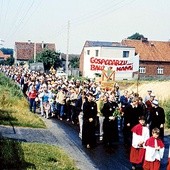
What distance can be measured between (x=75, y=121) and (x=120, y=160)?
9176mm

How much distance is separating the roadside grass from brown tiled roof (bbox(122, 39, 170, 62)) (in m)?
62.7

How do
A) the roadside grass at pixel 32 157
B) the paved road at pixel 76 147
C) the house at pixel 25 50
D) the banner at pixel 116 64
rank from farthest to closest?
the house at pixel 25 50 → the banner at pixel 116 64 → the paved road at pixel 76 147 → the roadside grass at pixel 32 157

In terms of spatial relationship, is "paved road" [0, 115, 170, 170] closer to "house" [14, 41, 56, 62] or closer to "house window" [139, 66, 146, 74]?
"house window" [139, 66, 146, 74]

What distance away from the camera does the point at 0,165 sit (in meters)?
11.3

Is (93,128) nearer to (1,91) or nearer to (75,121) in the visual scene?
(75,121)

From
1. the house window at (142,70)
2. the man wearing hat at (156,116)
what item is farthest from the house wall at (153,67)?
the man wearing hat at (156,116)

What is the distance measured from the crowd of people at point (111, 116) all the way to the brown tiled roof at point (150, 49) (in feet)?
163

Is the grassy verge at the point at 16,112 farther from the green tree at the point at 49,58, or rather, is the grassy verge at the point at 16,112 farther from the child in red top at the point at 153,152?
the green tree at the point at 49,58

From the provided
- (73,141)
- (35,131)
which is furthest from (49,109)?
(73,141)

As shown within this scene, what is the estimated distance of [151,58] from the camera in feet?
252

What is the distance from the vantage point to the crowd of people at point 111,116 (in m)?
12.9

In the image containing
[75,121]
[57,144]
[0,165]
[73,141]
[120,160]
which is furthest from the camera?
[75,121]

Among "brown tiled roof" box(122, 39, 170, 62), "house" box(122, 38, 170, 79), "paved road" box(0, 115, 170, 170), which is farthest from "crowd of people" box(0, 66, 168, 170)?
"brown tiled roof" box(122, 39, 170, 62)

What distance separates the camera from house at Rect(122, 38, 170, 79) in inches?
3009
